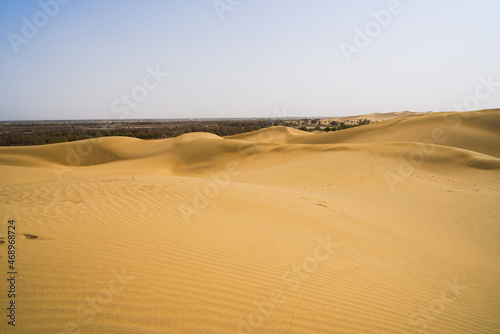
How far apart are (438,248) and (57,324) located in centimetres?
766

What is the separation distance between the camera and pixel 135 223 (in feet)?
15.8

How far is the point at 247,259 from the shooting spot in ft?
13.0

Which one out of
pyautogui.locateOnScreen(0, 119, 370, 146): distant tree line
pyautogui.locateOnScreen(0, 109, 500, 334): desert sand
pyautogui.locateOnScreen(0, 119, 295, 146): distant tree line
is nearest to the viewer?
pyautogui.locateOnScreen(0, 109, 500, 334): desert sand

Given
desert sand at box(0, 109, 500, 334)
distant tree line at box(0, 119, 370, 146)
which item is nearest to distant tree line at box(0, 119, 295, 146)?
distant tree line at box(0, 119, 370, 146)

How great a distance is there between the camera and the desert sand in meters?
2.66

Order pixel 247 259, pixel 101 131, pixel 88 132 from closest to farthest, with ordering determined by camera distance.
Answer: pixel 247 259
pixel 88 132
pixel 101 131

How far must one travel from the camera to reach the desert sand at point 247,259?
266 cm

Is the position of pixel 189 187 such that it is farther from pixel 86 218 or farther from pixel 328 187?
pixel 328 187

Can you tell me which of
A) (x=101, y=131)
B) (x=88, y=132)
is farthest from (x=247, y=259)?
(x=101, y=131)

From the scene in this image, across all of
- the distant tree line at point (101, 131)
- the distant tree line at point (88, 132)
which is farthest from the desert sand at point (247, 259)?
the distant tree line at point (88, 132)

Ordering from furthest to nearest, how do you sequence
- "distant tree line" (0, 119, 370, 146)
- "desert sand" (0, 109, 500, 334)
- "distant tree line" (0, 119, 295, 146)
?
"distant tree line" (0, 119, 370, 146)
"distant tree line" (0, 119, 295, 146)
"desert sand" (0, 109, 500, 334)

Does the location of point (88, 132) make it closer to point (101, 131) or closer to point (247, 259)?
point (101, 131)

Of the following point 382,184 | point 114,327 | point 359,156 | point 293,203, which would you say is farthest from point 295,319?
point 359,156

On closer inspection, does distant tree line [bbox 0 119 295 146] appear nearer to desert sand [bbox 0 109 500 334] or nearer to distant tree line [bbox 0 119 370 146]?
distant tree line [bbox 0 119 370 146]
